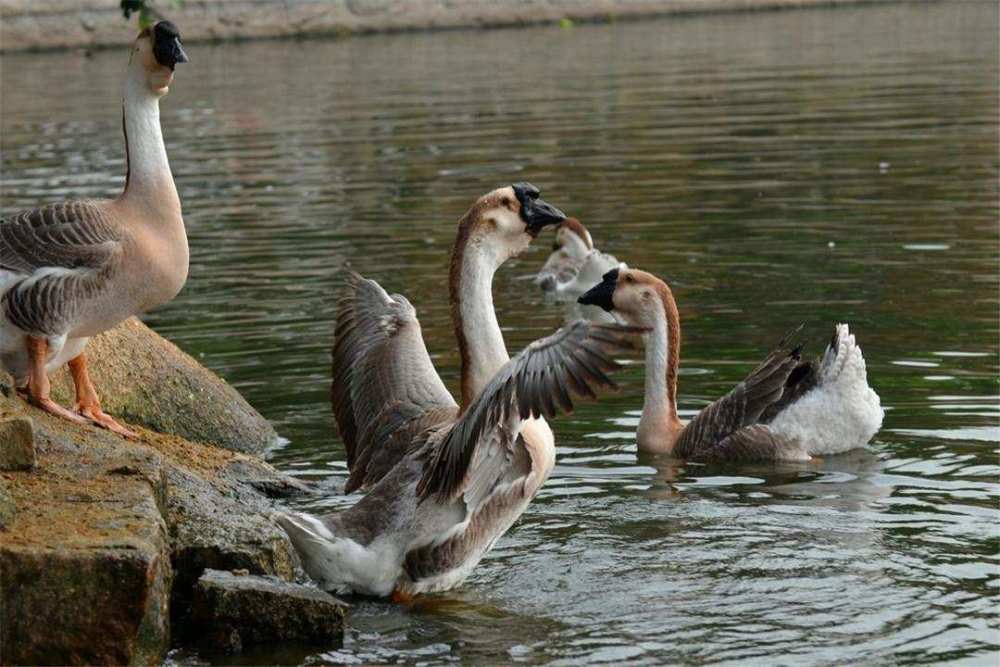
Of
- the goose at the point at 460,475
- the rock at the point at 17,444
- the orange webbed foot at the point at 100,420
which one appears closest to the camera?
the rock at the point at 17,444

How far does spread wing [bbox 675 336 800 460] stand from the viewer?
31.3 ft

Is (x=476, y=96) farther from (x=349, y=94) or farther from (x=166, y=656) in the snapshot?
(x=166, y=656)

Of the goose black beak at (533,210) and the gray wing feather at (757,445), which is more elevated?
the goose black beak at (533,210)

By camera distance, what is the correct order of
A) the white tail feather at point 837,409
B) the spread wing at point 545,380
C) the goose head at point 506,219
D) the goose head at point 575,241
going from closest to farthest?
the spread wing at point 545,380, the goose head at point 506,219, the white tail feather at point 837,409, the goose head at point 575,241

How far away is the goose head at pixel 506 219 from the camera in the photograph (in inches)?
288

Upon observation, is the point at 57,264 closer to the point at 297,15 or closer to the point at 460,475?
the point at 460,475

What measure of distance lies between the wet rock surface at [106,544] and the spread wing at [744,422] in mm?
2968

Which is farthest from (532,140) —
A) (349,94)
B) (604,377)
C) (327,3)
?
(327,3)

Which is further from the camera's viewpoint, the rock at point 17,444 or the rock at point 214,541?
the rock at point 214,541

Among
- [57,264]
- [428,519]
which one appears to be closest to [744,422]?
[428,519]

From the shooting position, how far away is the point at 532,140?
24297 mm

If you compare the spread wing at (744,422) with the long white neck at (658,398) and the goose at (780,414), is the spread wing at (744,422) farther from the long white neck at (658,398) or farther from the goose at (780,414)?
the long white neck at (658,398)

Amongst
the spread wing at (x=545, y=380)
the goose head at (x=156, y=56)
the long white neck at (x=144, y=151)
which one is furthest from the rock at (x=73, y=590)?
the goose head at (x=156, y=56)

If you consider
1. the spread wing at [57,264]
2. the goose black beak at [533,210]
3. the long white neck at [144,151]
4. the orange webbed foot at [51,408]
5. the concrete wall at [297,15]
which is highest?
the concrete wall at [297,15]
